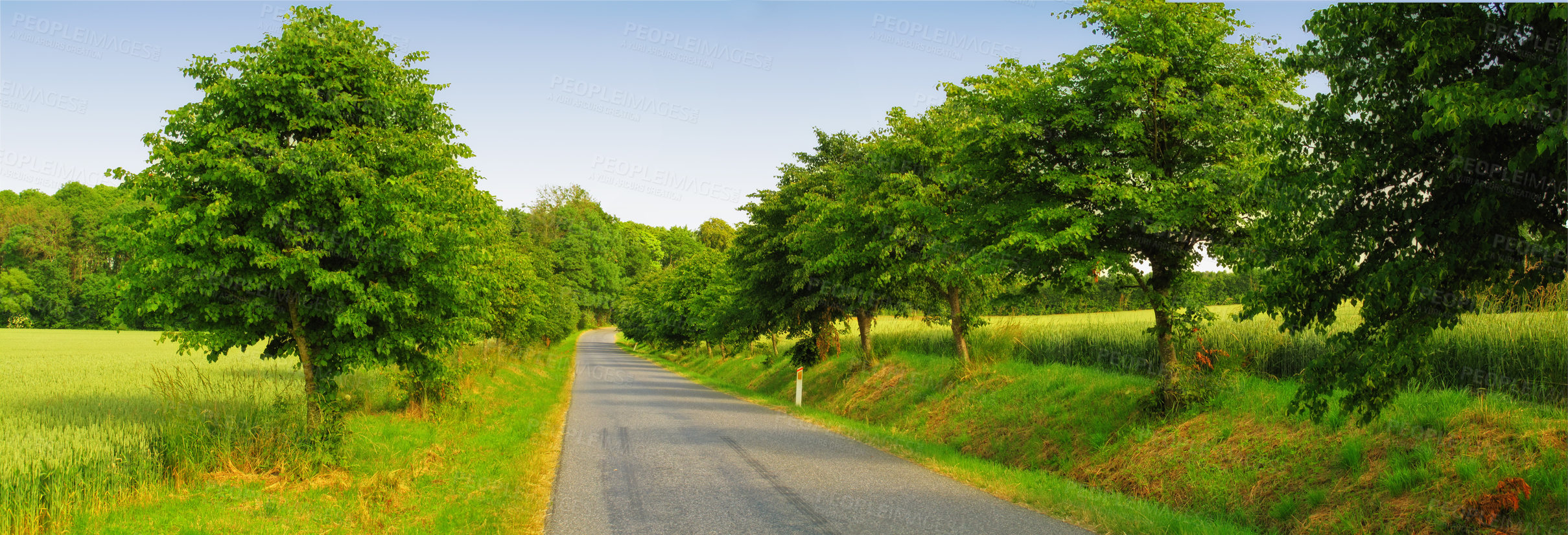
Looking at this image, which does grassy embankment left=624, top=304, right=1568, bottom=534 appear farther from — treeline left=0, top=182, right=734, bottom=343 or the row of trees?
treeline left=0, top=182, right=734, bottom=343

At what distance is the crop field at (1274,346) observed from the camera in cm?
846

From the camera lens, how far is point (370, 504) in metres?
7.71

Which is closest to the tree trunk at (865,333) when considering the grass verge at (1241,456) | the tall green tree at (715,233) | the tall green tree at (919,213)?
the tall green tree at (919,213)

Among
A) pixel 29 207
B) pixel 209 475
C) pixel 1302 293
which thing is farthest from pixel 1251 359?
pixel 29 207

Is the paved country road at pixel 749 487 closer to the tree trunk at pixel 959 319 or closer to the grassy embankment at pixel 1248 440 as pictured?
the grassy embankment at pixel 1248 440

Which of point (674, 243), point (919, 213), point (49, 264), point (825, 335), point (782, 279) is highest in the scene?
point (674, 243)

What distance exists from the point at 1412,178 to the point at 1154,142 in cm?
523

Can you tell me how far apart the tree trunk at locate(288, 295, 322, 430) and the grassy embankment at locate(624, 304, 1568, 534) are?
8.16 metres

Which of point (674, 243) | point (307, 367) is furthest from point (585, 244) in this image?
point (307, 367)

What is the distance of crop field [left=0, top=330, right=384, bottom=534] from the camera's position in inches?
255

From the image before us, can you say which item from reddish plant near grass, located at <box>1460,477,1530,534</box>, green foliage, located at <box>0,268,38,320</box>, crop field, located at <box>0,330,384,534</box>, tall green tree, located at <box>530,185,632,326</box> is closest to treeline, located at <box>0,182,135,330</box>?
green foliage, located at <box>0,268,38,320</box>

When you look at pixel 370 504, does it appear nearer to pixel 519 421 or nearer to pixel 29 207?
pixel 519 421

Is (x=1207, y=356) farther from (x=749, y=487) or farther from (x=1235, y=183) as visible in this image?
(x=749, y=487)

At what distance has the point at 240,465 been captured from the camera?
874 centimetres
